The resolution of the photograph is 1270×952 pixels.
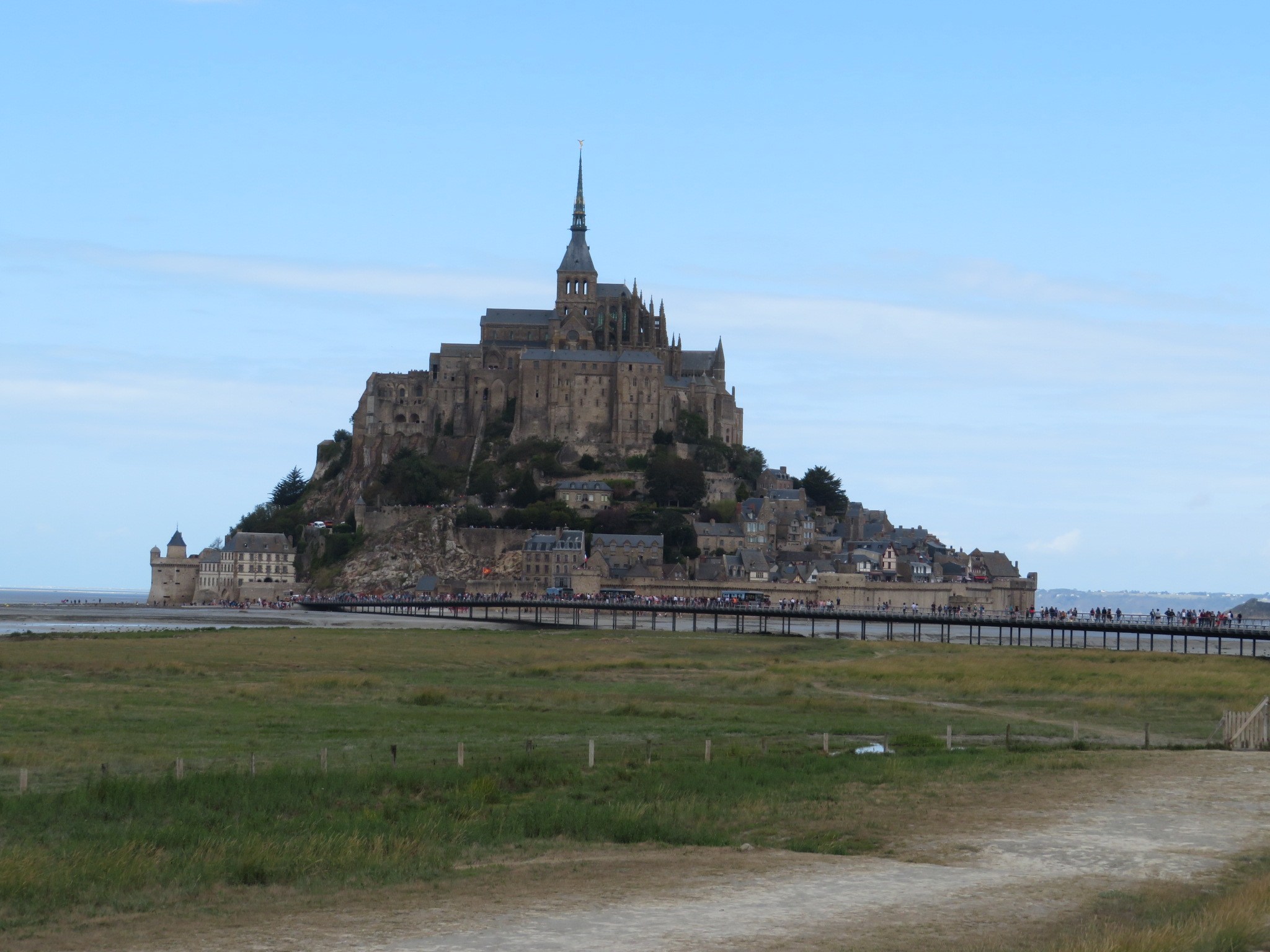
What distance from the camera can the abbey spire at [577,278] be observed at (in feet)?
574

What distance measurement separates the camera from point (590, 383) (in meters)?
162

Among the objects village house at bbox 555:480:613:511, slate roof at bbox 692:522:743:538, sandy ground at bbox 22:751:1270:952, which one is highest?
village house at bbox 555:480:613:511

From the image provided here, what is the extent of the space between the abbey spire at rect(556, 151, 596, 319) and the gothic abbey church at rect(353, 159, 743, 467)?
14 centimetres

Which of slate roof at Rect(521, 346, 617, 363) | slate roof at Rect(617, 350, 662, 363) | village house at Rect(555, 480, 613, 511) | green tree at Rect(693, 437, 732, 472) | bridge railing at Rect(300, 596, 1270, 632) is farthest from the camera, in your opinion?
green tree at Rect(693, 437, 732, 472)

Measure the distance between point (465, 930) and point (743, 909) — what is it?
3.60 meters

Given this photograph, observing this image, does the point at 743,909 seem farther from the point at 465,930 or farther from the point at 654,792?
the point at 654,792

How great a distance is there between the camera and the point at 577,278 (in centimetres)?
17762

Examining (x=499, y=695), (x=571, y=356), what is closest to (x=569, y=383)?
(x=571, y=356)

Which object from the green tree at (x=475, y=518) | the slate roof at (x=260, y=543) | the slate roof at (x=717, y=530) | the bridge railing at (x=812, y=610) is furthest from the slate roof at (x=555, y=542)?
the slate roof at (x=260, y=543)

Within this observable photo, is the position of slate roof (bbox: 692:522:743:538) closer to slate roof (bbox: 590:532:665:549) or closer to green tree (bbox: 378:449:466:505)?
slate roof (bbox: 590:532:665:549)

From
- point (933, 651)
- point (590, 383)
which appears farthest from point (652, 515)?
point (933, 651)

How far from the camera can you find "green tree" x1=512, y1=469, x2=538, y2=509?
155 meters

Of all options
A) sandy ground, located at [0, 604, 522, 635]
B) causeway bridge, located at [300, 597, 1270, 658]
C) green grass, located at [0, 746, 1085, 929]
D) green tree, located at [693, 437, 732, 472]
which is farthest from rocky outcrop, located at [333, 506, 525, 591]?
green grass, located at [0, 746, 1085, 929]

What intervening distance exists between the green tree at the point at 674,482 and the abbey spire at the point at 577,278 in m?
24.9
